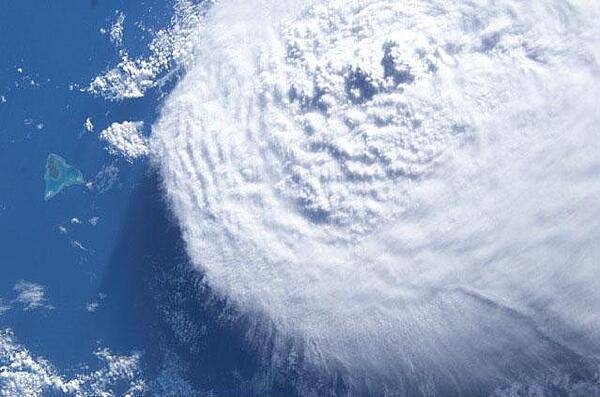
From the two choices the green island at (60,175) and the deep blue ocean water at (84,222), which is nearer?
the deep blue ocean water at (84,222)

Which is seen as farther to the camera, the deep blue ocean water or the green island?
the green island

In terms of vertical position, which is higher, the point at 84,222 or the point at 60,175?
the point at 60,175

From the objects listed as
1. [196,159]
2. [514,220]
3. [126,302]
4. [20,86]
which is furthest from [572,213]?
[20,86]

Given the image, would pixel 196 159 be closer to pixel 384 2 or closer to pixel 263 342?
pixel 263 342
